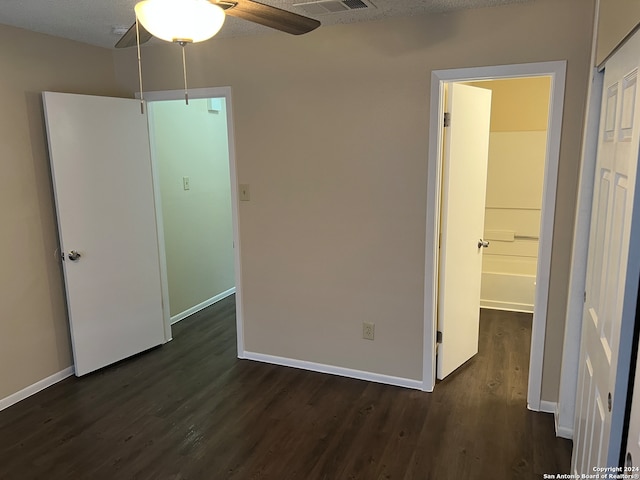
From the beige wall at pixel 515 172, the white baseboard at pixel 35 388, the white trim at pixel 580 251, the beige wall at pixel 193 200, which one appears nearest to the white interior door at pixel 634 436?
the white trim at pixel 580 251

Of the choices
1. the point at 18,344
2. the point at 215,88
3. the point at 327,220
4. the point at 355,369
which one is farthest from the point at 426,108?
the point at 18,344

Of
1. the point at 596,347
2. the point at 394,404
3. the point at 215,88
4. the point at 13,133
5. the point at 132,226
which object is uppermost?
the point at 215,88

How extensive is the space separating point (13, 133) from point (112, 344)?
1597 mm

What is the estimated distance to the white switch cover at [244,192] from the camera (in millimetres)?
3312

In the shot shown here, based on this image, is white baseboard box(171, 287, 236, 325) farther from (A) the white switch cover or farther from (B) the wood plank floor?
(A) the white switch cover

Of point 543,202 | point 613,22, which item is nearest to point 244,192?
point 543,202

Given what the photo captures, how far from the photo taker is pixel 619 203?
1.40 m

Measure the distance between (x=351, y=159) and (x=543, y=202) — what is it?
3.83 ft

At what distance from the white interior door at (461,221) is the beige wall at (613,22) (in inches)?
36.0

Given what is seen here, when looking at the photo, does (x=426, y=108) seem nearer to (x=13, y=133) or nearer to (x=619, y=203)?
(x=619, y=203)

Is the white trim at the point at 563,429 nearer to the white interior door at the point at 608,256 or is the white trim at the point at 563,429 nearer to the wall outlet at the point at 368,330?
the white interior door at the point at 608,256

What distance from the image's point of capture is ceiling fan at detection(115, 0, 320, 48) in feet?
5.35

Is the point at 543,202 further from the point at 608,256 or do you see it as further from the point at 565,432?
the point at 565,432

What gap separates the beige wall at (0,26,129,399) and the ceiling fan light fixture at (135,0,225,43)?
6.36 feet
